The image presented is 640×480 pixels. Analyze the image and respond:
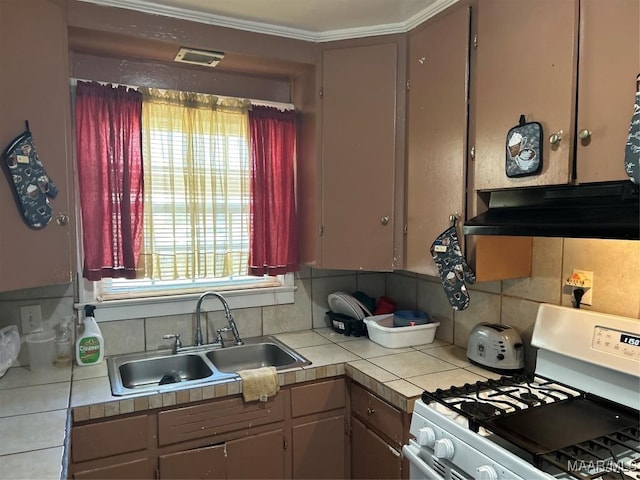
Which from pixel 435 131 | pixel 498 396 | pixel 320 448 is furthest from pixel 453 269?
pixel 320 448

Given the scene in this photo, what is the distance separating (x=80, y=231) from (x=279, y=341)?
1.04 meters

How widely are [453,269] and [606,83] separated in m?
0.77

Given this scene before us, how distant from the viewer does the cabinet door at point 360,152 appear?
2.03m

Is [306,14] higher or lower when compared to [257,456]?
higher

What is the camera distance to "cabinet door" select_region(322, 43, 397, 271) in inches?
79.9

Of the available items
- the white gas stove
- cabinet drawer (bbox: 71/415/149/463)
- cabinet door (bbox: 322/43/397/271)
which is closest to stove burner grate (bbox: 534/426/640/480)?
the white gas stove

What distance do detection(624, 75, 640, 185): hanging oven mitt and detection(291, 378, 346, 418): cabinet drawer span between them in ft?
4.32

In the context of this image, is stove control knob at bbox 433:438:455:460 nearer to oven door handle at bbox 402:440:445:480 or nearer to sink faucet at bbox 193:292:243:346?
oven door handle at bbox 402:440:445:480

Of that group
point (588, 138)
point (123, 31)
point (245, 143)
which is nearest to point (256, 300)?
point (245, 143)

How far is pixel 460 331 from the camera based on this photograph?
2.11m

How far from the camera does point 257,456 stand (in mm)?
1817

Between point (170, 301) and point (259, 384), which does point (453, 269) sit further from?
point (170, 301)

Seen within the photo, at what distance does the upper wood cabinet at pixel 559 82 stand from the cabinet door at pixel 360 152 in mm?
499

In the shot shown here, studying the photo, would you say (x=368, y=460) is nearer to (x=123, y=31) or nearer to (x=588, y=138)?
(x=588, y=138)
